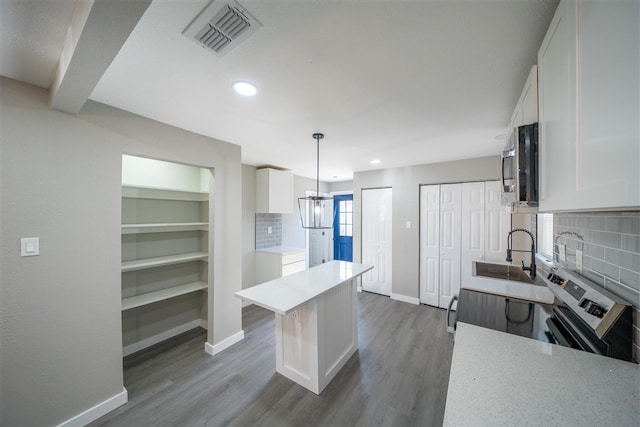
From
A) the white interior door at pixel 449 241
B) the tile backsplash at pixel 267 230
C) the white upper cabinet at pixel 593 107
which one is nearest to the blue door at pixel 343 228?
the tile backsplash at pixel 267 230

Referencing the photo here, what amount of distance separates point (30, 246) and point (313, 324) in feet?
6.56

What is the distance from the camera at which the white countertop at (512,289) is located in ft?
5.11

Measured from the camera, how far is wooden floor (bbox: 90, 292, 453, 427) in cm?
174

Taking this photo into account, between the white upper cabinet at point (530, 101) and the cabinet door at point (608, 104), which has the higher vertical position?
the white upper cabinet at point (530, 101)

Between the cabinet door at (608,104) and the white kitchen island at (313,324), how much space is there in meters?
1.52

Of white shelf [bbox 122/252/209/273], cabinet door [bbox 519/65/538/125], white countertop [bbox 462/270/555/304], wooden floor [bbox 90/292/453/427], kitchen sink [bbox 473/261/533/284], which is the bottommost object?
wooden floor [bbox 90/292/453/427]

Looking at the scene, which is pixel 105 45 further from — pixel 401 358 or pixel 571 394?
pixel 401 358

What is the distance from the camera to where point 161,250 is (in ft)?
9.33

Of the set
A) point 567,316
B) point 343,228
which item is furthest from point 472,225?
point 343,228

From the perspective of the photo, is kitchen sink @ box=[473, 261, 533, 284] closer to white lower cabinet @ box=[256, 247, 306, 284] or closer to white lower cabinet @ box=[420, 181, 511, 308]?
white lower cabinet @ box=[420, 181, 511, 308]

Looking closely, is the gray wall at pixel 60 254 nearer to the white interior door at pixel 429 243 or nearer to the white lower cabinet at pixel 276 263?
the white lower cabinet at pixel 276 263

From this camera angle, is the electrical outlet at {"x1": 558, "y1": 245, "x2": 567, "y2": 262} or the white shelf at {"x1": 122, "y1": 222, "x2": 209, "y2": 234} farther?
the white shelf at {"x1": 122, "y1": 222, "x2": 209, "y2": 234}

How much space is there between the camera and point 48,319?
1.56m

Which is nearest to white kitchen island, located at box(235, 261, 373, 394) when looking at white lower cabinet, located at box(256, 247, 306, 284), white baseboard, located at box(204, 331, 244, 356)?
white baseboard, located at box(204, 331, 244, 356)
